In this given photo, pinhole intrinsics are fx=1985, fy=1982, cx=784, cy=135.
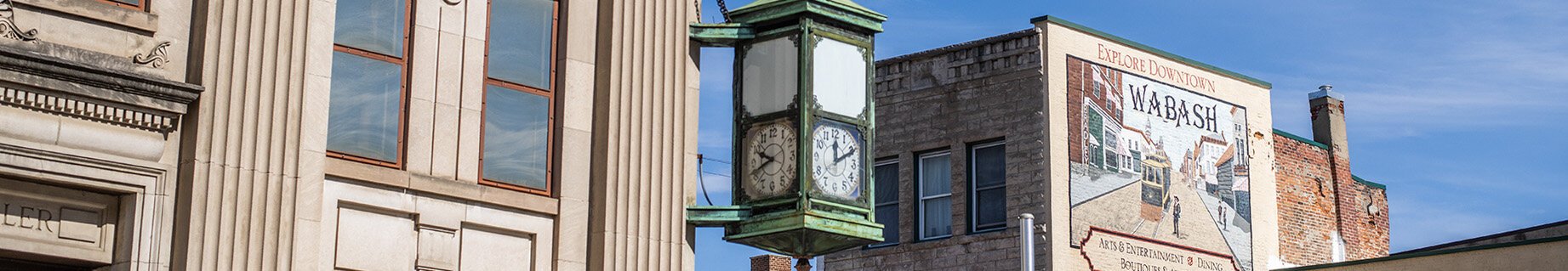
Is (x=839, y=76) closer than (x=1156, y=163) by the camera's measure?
Yes

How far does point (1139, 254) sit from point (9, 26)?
2376cm

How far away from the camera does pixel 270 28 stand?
44.4ft

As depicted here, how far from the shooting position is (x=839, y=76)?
16.4 metres

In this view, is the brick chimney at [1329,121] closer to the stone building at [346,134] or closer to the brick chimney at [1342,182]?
the brick chimney at [1342,182]

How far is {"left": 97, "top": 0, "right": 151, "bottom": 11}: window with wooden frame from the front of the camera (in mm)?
13111

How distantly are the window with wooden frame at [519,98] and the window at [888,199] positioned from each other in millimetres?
19323

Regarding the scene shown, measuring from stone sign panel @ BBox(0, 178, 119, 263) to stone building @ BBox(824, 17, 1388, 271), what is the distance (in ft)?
68.1

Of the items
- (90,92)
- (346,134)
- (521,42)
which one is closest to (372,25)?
(346,134)

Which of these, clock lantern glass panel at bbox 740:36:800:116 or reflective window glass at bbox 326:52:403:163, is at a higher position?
clock lantern glass panel at bbox 740:36:800:116

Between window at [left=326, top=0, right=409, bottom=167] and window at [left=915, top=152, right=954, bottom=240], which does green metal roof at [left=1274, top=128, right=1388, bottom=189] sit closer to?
window at [left=915, top=152, right=954, bottom=240]

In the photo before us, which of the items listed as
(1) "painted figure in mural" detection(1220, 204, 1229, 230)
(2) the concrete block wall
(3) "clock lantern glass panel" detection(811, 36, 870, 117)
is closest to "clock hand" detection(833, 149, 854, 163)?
(3) "clock lantern glass panel" detection(811, 36, 870, 117)

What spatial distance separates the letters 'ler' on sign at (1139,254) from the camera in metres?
32.6

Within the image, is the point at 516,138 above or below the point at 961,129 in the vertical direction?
below

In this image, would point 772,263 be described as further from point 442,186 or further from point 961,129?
point 442,186
